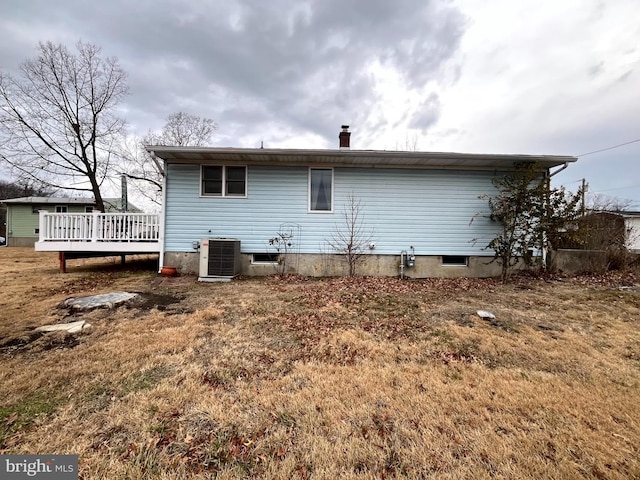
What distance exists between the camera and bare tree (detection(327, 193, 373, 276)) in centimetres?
823

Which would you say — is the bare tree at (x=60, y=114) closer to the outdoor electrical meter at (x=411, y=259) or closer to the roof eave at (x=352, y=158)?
the roof eave at (x=352, y=158)

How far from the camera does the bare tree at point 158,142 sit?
18634mm

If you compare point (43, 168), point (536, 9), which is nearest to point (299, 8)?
point (536, 9)

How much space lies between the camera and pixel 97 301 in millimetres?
5086

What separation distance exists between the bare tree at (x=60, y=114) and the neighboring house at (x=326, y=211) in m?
12.2

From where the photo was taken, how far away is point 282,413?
2.24 m

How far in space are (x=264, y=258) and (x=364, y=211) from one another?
11.0 ft

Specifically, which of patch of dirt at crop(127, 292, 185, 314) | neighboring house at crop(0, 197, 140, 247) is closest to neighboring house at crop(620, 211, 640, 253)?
patch of dirt at crop(127, 292, 185, 314)

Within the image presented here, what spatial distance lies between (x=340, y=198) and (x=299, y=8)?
6.25 meters

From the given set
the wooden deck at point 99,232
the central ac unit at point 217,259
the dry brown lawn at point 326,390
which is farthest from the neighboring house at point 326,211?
the dry brown lawn at point 326,390

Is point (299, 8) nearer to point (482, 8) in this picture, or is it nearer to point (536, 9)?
point (482, 8)

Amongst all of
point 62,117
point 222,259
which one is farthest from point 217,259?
point 62,117

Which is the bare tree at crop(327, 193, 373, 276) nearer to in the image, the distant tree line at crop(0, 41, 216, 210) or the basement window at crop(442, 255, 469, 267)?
the basement window at crop(442, 255, 469, 267)

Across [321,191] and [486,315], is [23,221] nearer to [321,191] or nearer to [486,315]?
[321,191]
